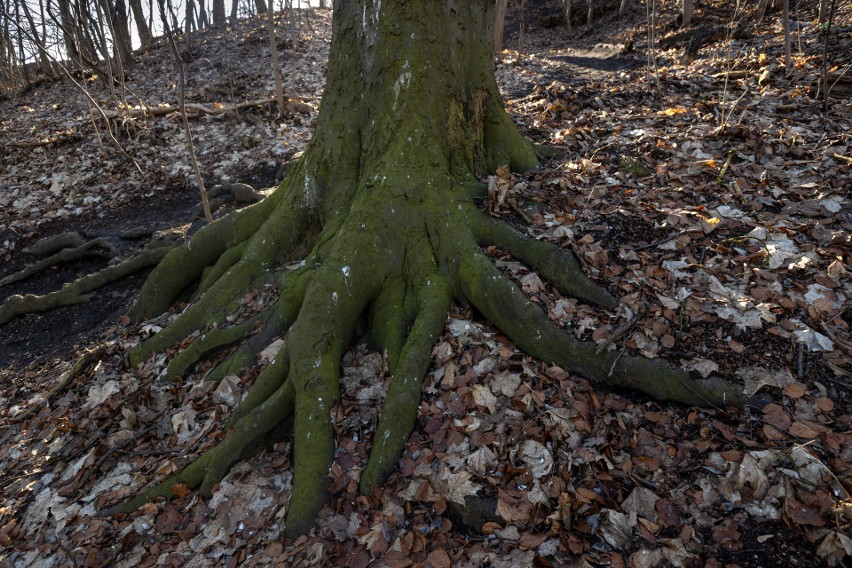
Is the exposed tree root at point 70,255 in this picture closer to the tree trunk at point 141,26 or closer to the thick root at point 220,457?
the thick root at point 220,457

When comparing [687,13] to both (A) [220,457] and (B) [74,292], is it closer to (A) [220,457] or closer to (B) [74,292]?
(A) [220,457]

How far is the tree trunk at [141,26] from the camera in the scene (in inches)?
797

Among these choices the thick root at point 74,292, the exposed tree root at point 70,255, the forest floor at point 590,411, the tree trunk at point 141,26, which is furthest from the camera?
the tree trunk at point 141,26

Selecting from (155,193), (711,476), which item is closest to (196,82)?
→ (155,193)

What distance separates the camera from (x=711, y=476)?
238 cm

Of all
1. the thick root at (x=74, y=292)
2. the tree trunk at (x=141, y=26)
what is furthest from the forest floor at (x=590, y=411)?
the tree trunk at (x=141, y=26)

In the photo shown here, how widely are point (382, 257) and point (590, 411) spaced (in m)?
1.99

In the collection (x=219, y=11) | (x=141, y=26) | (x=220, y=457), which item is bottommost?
(x=220, y=457)

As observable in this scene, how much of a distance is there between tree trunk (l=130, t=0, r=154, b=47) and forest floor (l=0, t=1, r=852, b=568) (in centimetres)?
2058

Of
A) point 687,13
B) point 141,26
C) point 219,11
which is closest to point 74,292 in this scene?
point 687,13

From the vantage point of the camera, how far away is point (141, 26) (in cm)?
2100

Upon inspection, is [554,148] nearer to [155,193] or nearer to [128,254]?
[128,254]

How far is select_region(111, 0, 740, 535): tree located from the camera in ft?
10.2

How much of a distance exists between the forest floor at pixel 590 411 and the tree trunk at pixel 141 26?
67.5ft
